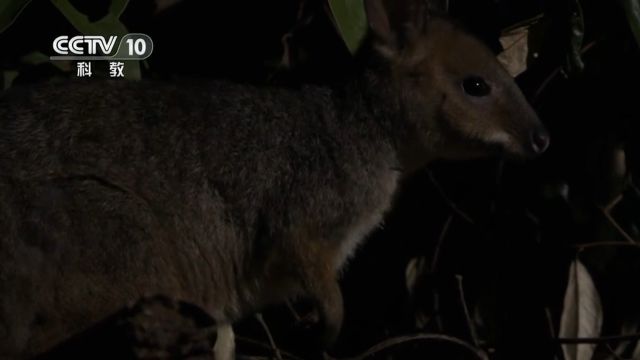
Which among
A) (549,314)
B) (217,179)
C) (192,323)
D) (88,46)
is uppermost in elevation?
(88,46)

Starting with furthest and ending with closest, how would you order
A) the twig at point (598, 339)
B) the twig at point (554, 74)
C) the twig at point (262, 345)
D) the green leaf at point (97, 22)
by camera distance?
the twig at point (554, 74)
the twig at point (262, 345)
the twig at point (598, 339)
the green leaf at point (97, 22)

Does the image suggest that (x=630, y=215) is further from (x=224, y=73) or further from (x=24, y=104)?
(x=24, y=104)

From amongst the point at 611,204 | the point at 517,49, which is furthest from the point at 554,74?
the point at 611,204

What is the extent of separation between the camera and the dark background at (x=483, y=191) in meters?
6.52

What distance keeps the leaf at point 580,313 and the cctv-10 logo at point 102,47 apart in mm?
2045

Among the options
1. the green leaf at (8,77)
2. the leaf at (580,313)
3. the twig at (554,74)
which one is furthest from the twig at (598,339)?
the green leaf at (8,77)

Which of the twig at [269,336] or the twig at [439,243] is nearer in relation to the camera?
the twig at [269,336]

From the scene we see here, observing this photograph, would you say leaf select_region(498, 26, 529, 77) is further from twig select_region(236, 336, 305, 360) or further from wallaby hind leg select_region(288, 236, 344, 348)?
twig select_region(236, 336, 305, 360)

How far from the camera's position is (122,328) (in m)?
5.36

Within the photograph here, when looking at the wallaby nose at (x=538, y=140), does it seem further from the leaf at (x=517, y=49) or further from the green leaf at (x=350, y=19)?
the green leaf at (x=350, y=19)

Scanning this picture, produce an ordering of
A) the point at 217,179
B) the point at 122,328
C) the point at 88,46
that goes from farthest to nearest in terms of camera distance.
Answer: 1. the point at 88,46
2. the point at 217,179
3. the point at 122,328

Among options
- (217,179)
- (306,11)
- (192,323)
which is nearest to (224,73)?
(306,11)

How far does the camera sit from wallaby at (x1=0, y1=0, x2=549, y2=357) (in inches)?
208

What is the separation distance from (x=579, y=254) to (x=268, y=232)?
1.76 meters
